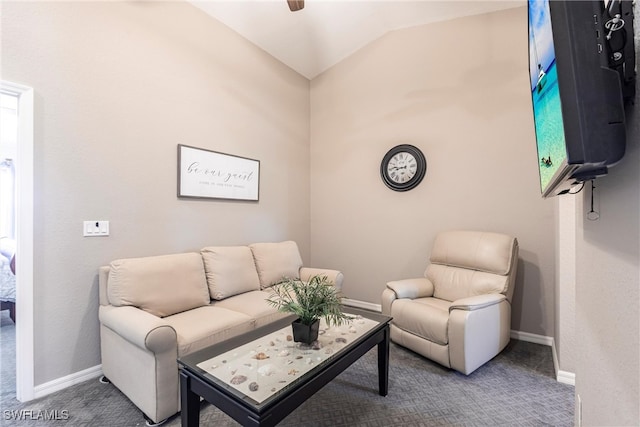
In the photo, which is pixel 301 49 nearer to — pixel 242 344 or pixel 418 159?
pixel 418 159

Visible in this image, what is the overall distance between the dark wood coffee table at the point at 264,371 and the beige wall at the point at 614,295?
3.38ft

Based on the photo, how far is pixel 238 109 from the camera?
10.8 feet

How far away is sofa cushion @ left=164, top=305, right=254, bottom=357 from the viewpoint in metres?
1.81

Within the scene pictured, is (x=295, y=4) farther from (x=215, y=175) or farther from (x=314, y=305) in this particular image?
(x=314, y=305)

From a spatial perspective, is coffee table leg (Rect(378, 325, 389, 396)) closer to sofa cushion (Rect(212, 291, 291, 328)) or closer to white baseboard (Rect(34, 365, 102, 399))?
sofa cushion (Rect(212, 291, 291, 328))

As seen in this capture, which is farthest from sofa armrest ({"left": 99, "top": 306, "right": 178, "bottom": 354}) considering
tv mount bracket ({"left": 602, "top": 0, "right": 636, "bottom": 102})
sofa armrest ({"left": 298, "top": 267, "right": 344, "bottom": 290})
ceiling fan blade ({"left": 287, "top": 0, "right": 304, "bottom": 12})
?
ceiling fan blade ({"left": 287, "top": 0, "right": 304, "bottom": 12})

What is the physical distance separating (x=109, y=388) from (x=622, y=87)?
3055mm

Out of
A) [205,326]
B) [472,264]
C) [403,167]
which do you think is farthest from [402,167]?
[205,326]

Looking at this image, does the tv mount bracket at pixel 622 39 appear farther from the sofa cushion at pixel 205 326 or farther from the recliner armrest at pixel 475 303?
the sofa cushion at pixel 205 326

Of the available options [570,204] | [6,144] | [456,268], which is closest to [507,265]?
[456,268]

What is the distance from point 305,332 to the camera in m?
1.60

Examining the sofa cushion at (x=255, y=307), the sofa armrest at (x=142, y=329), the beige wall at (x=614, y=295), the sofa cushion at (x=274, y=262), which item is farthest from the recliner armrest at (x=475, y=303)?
the sofa armrest at (x=142, y=329)

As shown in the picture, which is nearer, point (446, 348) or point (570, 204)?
point (570, 204)

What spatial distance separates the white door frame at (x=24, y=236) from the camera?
1879mm
